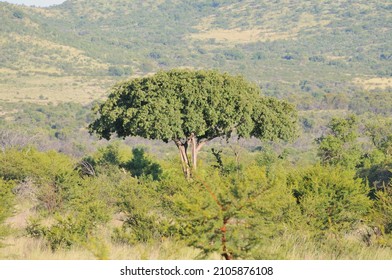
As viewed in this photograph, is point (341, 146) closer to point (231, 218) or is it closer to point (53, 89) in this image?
point (231, 218)

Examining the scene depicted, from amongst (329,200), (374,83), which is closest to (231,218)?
(329,200)

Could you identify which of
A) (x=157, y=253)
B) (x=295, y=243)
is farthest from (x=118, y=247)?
(x=295, y=243)

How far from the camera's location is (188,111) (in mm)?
26672

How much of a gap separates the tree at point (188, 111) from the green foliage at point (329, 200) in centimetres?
816

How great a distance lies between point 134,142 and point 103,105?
177 feet

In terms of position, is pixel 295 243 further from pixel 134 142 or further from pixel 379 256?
pixel 134 142

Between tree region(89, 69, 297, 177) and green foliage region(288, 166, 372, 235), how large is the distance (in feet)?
26.8

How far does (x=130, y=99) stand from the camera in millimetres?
27703

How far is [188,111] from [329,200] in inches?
442

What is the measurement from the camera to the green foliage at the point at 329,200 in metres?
14.4

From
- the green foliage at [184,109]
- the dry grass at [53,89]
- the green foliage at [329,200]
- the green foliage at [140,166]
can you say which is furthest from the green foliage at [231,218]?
the dry grass at [53,89]

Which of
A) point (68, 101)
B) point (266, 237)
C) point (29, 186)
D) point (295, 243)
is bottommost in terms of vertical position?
point (68, 101)

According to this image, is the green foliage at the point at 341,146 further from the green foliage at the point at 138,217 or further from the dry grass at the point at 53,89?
the dry grass at the point at 53,89

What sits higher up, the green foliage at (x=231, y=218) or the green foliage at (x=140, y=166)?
the green foliage at (x=231, y=218)
